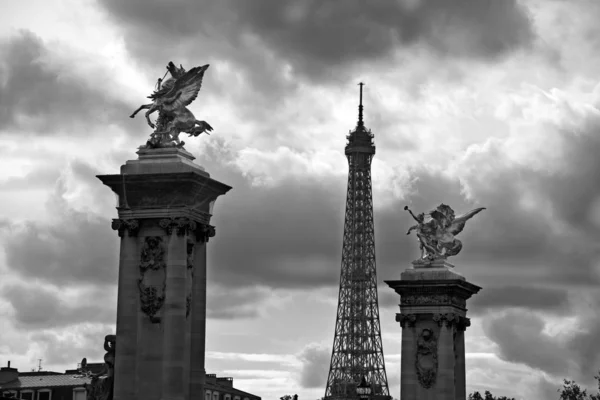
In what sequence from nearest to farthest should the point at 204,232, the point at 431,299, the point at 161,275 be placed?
the point at 161,275, the point at 204,232, the point at 431,299

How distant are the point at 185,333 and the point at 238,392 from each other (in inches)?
2900

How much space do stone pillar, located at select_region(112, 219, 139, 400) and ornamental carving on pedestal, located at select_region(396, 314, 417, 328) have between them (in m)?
27.4

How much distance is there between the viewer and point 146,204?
68.8 meters

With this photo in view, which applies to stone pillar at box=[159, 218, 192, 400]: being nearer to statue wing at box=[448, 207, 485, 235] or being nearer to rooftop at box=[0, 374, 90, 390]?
statue wing at box=[448, 207, 485, 235]

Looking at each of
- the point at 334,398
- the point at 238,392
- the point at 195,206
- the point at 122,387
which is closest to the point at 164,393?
the point at 122,387

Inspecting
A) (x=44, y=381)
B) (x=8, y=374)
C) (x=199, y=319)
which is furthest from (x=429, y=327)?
(x=8, y=374)

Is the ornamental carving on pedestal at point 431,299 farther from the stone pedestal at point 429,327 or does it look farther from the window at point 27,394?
the window at point 27,394

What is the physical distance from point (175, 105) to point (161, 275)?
694cm

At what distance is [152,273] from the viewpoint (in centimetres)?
6819

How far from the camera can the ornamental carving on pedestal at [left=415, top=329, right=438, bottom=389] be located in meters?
92.6

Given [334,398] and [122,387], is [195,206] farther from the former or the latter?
[334,398]

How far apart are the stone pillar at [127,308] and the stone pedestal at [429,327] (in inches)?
1042

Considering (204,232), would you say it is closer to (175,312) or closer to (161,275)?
(161,275)

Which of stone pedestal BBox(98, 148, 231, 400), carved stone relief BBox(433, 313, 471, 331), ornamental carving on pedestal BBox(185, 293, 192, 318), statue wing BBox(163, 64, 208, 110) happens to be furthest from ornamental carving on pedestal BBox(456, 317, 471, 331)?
statue wing BBox(163, 64, 208, 110)
